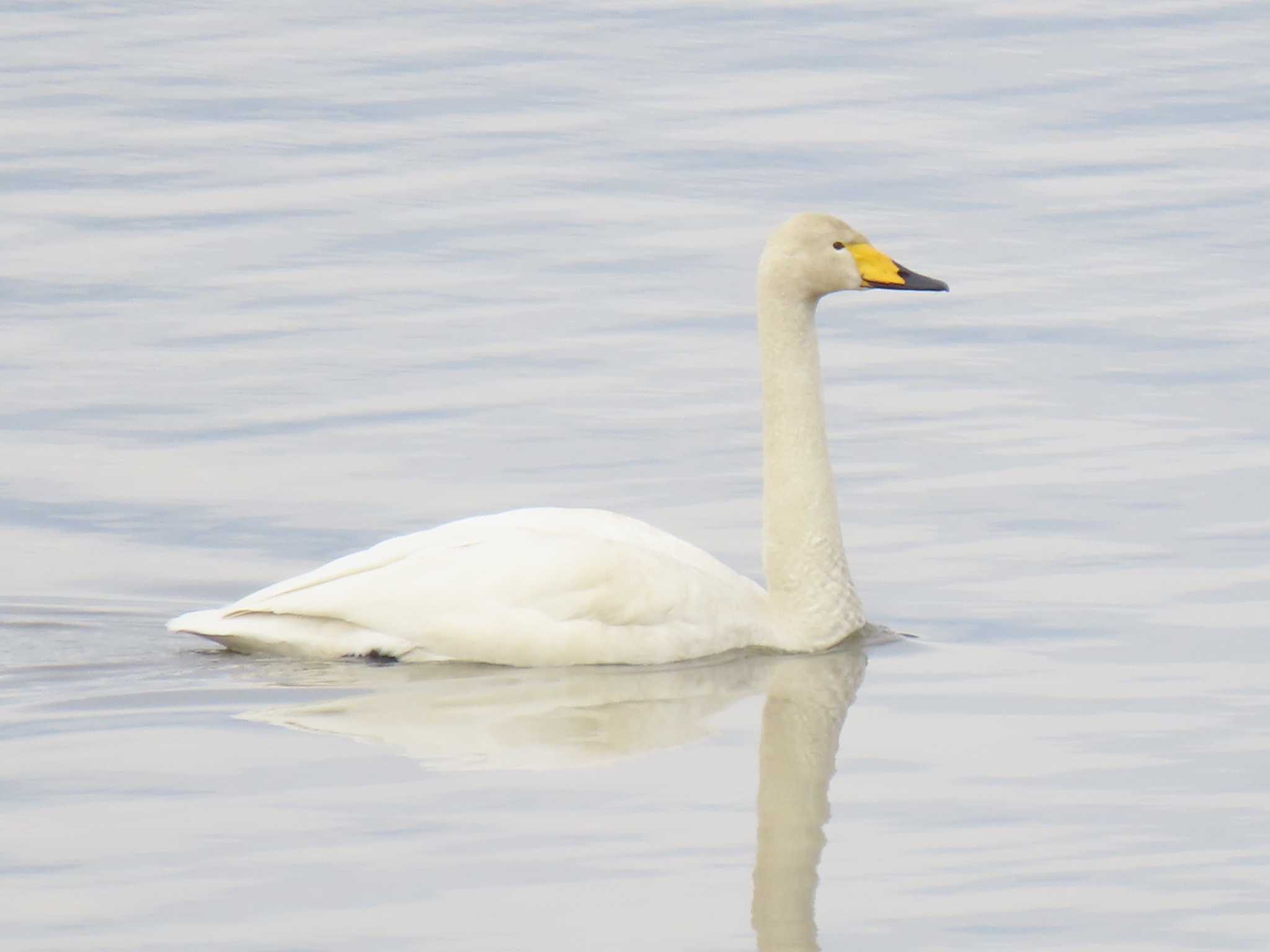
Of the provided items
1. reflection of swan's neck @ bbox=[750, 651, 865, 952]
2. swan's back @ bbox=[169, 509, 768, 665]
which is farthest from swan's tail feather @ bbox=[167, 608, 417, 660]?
reflection of swan's neck @ bbox=[750, 651, 865, 952]

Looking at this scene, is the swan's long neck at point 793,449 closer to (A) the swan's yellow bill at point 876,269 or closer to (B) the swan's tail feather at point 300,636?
(A) the swan's yellow bill at point 876,269

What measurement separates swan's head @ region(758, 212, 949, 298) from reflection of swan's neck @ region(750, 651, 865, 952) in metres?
1.31

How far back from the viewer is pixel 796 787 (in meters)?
8.13

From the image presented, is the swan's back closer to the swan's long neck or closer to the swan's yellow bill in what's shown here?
the swan's long neck

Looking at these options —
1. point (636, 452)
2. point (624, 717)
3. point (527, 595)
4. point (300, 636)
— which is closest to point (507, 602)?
point (527, 595)

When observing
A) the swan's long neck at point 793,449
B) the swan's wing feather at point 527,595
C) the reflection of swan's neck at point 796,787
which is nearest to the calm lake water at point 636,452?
the reflection of swan's neck at point 796,787

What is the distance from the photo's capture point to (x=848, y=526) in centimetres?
1116

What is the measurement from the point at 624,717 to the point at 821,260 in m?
2.08

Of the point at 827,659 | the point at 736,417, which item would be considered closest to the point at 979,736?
the point at 827,659

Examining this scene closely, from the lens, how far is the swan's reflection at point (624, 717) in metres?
7.99

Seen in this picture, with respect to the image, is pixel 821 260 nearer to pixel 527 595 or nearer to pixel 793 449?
pixel 793 449

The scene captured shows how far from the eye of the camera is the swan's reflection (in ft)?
26.2

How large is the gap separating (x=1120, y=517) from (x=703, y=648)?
212 centimetres

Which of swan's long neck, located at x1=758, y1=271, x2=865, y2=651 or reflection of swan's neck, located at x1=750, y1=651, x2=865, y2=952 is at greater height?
swan's long neck, located at x1=758, y1=271, x2=865, y2=651
